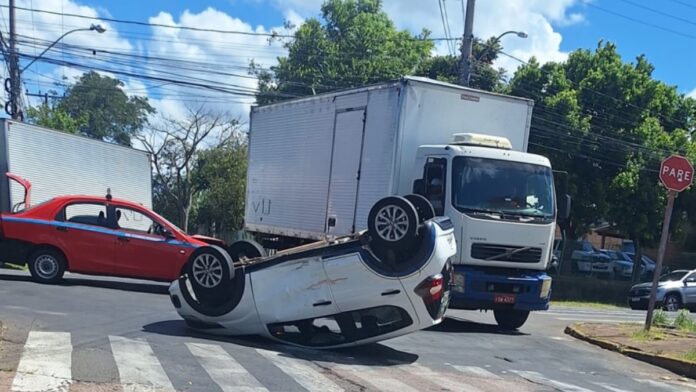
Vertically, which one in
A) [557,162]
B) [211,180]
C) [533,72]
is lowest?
[211,180]

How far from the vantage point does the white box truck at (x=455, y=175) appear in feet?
37.6

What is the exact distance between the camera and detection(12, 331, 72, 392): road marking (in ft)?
20.1

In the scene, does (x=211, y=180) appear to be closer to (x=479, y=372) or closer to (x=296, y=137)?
(x=296, y=137)

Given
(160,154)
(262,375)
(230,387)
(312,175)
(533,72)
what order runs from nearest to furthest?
(230,387) → (262,375) → (312,175) → (533,72) → (160,154)

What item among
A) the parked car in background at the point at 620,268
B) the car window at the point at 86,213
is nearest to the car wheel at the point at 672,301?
the parked car in background at the point at 620,268

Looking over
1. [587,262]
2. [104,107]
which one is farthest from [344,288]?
[104,107]

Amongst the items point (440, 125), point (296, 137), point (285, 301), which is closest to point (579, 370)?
point (285, 301)

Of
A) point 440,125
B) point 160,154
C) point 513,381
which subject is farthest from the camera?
point 160,154

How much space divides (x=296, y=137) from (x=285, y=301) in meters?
6.92

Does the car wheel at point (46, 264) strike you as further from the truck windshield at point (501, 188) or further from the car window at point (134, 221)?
the truck windshield at point (501, 188)

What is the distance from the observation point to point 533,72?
30.7 meters

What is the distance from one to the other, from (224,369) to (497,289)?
559 centimetres

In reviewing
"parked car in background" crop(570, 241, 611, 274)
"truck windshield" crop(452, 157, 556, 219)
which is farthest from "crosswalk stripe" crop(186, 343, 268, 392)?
"parked car in background" crop(570, 241, 611, 274)

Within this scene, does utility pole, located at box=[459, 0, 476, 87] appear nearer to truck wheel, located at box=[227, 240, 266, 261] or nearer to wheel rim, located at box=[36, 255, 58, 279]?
truck wheel, located at box=[227, 240, 266, 261]
